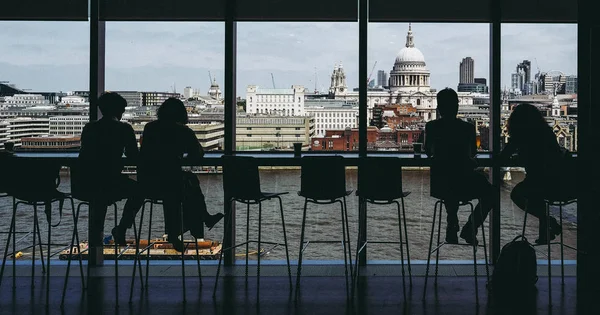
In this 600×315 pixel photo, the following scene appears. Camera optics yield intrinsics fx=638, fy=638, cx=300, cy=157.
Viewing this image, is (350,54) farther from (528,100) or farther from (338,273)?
(338,273)

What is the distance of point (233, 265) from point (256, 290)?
3.16 ft

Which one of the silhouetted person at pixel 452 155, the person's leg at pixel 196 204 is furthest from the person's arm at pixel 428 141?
the person's leg at pixel 196 204

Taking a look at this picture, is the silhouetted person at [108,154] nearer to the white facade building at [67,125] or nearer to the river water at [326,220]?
the river water at [326,220]

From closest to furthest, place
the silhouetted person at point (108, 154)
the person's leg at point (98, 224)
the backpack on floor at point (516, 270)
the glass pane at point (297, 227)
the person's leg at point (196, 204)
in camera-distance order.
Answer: the silhouetted person at point (108, 154) < the backpack on floor at point (516, 270) < the person's leg at point (196, 204) < the person's leg at point (98, 224) < the glass pane at point (297, 227)

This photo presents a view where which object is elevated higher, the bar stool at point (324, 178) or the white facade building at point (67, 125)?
the white facade building at point (67, 125)

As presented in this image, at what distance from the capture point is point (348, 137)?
575 cm

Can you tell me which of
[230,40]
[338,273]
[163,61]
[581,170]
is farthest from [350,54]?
[581,170]

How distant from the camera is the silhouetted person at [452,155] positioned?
4582 mm

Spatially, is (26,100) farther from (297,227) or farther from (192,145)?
(297,227)

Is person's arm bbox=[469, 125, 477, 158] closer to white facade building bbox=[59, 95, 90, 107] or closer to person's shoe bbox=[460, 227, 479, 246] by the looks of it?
person's shoe bbox=[460, 227, 479, 246]

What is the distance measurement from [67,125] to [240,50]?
1.75 metres

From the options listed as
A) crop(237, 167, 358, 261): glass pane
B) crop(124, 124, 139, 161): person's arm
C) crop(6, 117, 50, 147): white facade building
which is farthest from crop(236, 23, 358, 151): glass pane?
crop(237, 167, 358, 261): glass pane

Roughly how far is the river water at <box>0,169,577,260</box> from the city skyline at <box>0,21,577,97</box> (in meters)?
0.95

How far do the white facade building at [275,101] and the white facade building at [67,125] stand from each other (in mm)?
1502
